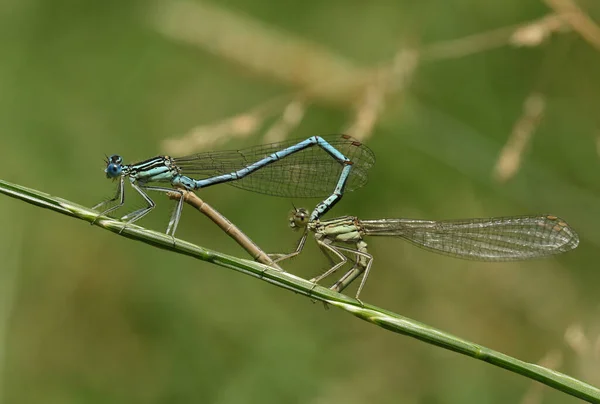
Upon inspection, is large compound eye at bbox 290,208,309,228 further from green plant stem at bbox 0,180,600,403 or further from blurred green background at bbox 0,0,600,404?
green plant stem at bbox 0,180,600,403

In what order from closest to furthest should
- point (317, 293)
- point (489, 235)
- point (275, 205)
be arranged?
point (317, 293)
point (489, 235)
point (275, 205)

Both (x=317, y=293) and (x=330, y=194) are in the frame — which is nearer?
(x=317, y=293)

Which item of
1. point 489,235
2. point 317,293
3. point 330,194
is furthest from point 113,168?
point 489,235

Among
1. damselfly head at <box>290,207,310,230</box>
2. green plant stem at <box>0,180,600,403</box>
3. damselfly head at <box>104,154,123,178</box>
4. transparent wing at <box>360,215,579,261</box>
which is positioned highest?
transparent wing at <box>360,215,579,261</box>

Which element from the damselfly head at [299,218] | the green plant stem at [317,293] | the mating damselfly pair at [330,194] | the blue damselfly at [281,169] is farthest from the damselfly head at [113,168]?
the green plant stem at [317,293]

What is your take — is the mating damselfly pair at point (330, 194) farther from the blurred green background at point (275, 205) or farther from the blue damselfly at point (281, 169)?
the blurred green background at point (275, 205)

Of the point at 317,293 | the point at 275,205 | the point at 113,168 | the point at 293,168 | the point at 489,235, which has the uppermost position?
the point at 275,205

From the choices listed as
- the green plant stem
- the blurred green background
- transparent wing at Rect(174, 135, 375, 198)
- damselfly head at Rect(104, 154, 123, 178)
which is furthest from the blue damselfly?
the green plant stem

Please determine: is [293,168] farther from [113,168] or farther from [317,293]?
[317,293]
